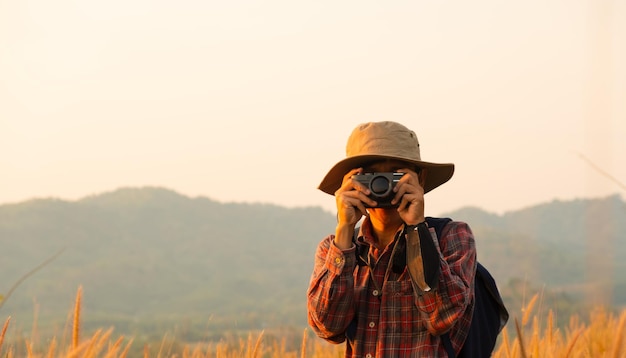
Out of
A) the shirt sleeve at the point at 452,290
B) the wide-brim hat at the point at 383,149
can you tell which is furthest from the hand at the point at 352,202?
the shirt sleeve at the point at 452,290

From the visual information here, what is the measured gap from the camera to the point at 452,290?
2453mm

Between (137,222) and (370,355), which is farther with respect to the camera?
(137,222)

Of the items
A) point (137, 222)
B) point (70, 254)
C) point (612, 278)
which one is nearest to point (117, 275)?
point (70, 254)

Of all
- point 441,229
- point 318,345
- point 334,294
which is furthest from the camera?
point 318,345

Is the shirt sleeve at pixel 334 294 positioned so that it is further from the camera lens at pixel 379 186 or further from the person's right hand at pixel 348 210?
the camera lens at pixel 379 186

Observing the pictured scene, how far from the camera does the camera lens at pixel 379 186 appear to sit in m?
2.52

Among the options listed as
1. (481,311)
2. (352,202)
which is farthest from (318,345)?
(352,202)

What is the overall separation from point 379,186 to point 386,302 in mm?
370

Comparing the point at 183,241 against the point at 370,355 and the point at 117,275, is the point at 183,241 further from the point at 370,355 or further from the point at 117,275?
the point at 370,355

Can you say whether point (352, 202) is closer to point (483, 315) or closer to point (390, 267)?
point (390, 267)

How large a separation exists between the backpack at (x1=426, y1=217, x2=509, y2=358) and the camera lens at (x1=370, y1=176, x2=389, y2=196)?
277 millimetres

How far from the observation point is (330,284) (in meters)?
2.58

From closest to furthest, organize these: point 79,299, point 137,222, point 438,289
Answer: point 79,299 → point 438,289 → point 137,222

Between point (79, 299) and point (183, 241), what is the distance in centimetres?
6943
